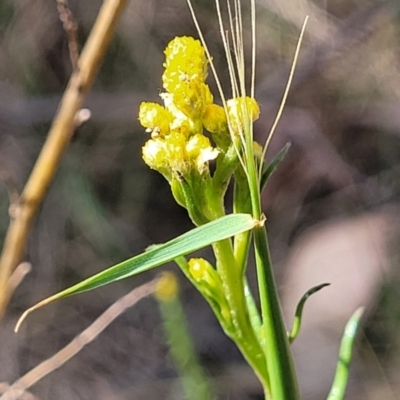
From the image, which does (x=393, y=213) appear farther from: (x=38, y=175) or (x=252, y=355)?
(x=252, y=355)

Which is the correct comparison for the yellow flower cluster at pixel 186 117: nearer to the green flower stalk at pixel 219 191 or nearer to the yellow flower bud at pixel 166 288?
the green flower stalk at pixel 219 191

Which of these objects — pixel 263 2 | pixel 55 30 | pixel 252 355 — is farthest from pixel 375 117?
pixel 252 355

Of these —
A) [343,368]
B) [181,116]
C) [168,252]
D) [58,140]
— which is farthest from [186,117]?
[58,140]

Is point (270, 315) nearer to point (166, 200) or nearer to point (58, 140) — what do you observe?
point (58, 140)

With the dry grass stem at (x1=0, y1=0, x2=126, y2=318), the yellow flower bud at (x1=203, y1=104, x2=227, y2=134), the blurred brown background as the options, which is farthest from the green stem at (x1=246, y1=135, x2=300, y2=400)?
the blurred brown background

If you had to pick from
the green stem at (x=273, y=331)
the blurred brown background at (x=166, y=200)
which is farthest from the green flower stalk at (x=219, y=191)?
the blurred brown background at (x=166, y=200)

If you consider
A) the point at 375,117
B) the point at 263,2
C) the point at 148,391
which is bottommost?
the point at 148,391
